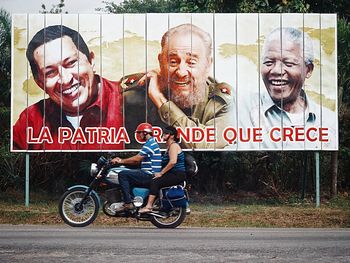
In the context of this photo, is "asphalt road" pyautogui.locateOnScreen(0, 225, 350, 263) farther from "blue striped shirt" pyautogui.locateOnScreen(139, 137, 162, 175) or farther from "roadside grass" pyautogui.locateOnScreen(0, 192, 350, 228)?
"roadside grass" pyautogui.locateOnScreen(0, 192, 350, 228)

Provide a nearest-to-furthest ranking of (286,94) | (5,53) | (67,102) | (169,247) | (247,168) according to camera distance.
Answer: (169,247)
(67,102)
(286,94)
(247,168)
(5,53)

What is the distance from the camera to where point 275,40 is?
17.1 meters

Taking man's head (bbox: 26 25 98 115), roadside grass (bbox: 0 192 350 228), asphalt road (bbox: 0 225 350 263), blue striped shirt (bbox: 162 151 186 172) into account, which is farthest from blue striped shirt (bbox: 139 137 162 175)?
man's head (bbox: 26 25 98 115)

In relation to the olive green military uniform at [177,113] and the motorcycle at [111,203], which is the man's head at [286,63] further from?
the motorcycle at [111,203]

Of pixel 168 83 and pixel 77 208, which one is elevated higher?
pixel 168 83

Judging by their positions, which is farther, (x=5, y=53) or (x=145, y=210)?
(x=5, y=53)

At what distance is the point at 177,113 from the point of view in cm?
1684

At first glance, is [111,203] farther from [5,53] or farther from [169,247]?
[5,53]

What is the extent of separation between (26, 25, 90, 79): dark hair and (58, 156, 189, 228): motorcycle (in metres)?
5.16

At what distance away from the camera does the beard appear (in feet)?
55.3

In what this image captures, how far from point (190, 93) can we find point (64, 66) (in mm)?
2834

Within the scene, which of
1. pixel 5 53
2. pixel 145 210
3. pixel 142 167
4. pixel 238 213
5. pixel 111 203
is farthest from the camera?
pixel 5 53

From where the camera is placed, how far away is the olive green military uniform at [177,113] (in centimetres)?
1681

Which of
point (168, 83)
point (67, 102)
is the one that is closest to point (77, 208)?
point (67, 102)
